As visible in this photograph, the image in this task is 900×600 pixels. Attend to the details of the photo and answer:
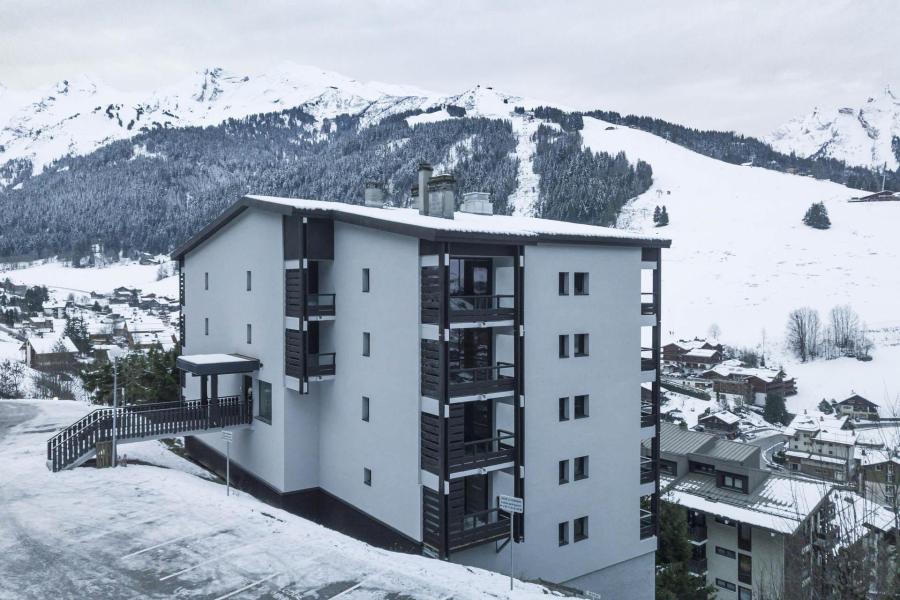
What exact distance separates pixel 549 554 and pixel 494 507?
9.08 ft

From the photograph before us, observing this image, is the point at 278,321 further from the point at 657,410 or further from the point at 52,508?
the point at 657,410

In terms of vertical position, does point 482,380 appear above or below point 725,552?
above

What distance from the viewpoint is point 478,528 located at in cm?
2189

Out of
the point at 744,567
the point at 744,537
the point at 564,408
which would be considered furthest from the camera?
the point at 744,567

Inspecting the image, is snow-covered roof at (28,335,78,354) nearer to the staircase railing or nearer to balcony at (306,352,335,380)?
the staircase railing

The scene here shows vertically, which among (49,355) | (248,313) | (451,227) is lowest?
(49,355)

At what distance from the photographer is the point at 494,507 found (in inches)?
927

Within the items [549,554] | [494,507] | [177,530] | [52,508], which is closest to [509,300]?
[494,507]

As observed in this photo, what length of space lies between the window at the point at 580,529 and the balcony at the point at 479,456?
4.54 meters

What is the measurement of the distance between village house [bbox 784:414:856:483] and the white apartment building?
6189 centimetres

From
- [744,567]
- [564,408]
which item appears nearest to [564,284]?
[564,408]

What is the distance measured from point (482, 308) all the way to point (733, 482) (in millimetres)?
37053

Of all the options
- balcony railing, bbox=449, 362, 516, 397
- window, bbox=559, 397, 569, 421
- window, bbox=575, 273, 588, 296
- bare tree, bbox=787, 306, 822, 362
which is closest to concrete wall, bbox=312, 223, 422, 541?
balcony railing, bbox=449, 362, 516, 397

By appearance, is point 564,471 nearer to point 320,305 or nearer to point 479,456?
point 479,456
